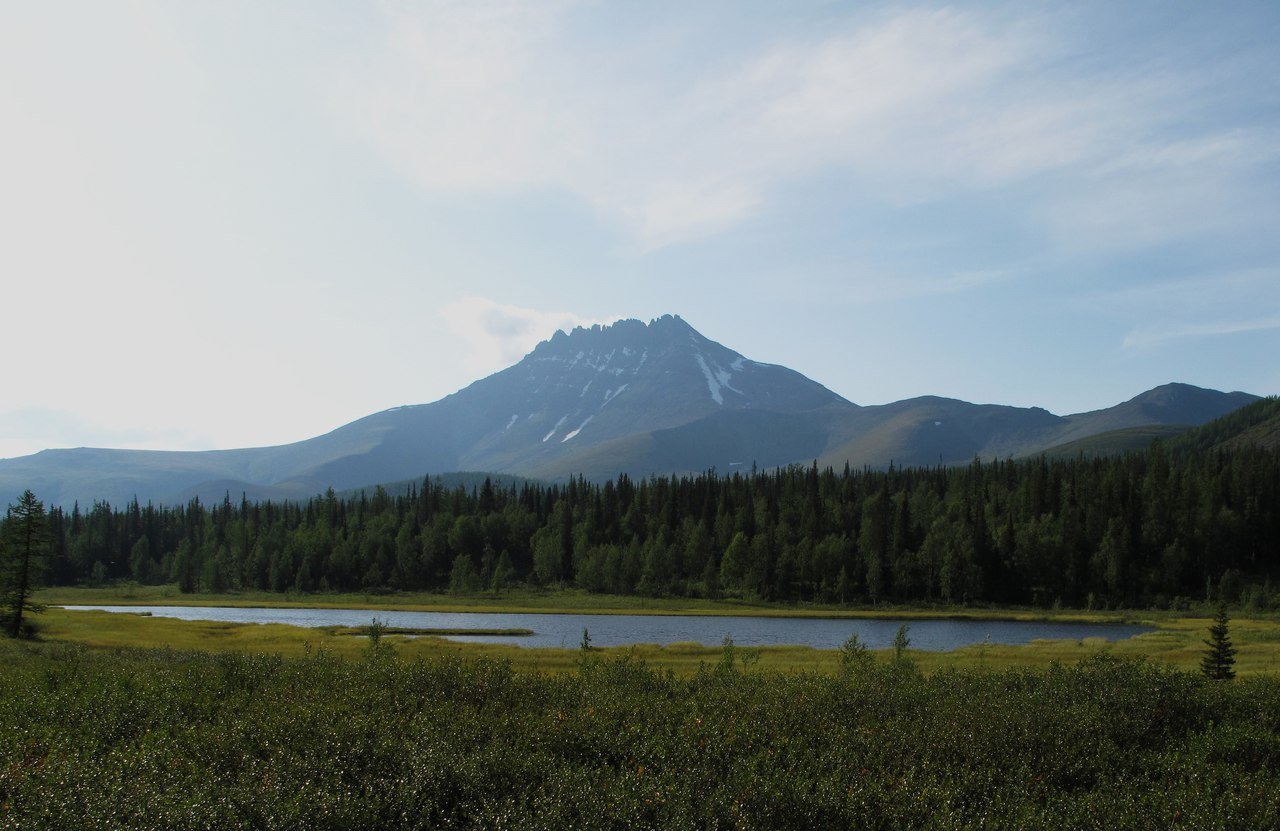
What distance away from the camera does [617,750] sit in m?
20.6

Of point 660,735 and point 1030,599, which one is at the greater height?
point 660,735

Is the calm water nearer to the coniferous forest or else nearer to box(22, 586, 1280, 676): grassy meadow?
box(22, 586, 1280, 676): grassy meadow

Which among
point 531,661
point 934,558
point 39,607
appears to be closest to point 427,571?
point 934,558

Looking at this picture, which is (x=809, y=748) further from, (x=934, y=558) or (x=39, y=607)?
(x=934, y=558)

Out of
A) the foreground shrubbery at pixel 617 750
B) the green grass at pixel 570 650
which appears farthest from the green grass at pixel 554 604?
the foreground shrubbery at pixel 617 750

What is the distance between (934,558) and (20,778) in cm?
14508

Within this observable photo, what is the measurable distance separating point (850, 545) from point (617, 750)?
139638mm

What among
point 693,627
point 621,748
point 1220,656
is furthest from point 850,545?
point 621,748

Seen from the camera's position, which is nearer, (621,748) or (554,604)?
(621,748)

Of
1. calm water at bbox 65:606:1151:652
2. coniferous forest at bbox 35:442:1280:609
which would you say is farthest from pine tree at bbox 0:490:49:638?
coniferous forest at bbox 35:442:1280:609

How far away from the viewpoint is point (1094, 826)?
16906 mm

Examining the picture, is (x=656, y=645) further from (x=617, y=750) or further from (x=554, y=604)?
(x=554, y=604)

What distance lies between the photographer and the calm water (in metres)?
88.4

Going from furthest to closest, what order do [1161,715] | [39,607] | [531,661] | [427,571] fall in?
[427,571] < [39,607] < [531,661] < [1161,715]
